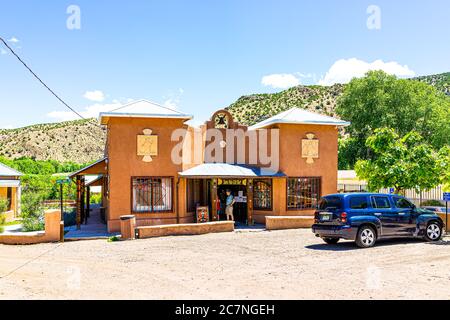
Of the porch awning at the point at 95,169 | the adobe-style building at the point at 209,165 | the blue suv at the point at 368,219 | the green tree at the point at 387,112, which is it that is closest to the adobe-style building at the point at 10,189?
the adobe-style building at the point at 209,165

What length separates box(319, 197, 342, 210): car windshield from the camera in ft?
49.0

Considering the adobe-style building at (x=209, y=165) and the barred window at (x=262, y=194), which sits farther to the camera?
the barred window at (x=262, y=194)

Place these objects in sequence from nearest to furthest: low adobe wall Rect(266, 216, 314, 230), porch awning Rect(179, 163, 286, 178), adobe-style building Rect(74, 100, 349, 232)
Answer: adobe-style building Rect(74, 100, 349, 232), low adobe wall Rect(266, 216, 314, 230), porch awning Rect(179, 163, 286, 178)

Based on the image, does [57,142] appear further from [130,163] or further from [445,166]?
[445,166]

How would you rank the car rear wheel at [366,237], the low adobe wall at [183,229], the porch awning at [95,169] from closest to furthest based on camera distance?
the car rear wheel at [366,237], the low adobe wall at [183,229], the porch awning at [95,169]

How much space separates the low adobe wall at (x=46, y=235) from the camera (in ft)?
57.2

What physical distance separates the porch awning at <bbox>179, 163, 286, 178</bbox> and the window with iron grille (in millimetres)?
1082

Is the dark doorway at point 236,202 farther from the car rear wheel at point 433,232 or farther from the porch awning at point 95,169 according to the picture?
the car rear wheel at point 433,232

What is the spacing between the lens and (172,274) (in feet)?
36.8

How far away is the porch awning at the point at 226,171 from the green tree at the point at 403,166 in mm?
4612

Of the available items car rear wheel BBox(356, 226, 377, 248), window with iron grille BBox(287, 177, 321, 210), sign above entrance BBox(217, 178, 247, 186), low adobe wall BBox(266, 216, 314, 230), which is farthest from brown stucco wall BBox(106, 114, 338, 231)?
car rear wheel BBox(356, 226, 377, 248)

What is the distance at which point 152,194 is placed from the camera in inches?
832

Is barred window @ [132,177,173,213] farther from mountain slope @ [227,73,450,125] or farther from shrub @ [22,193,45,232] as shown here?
mountain slope @ [227,73,450,125]
